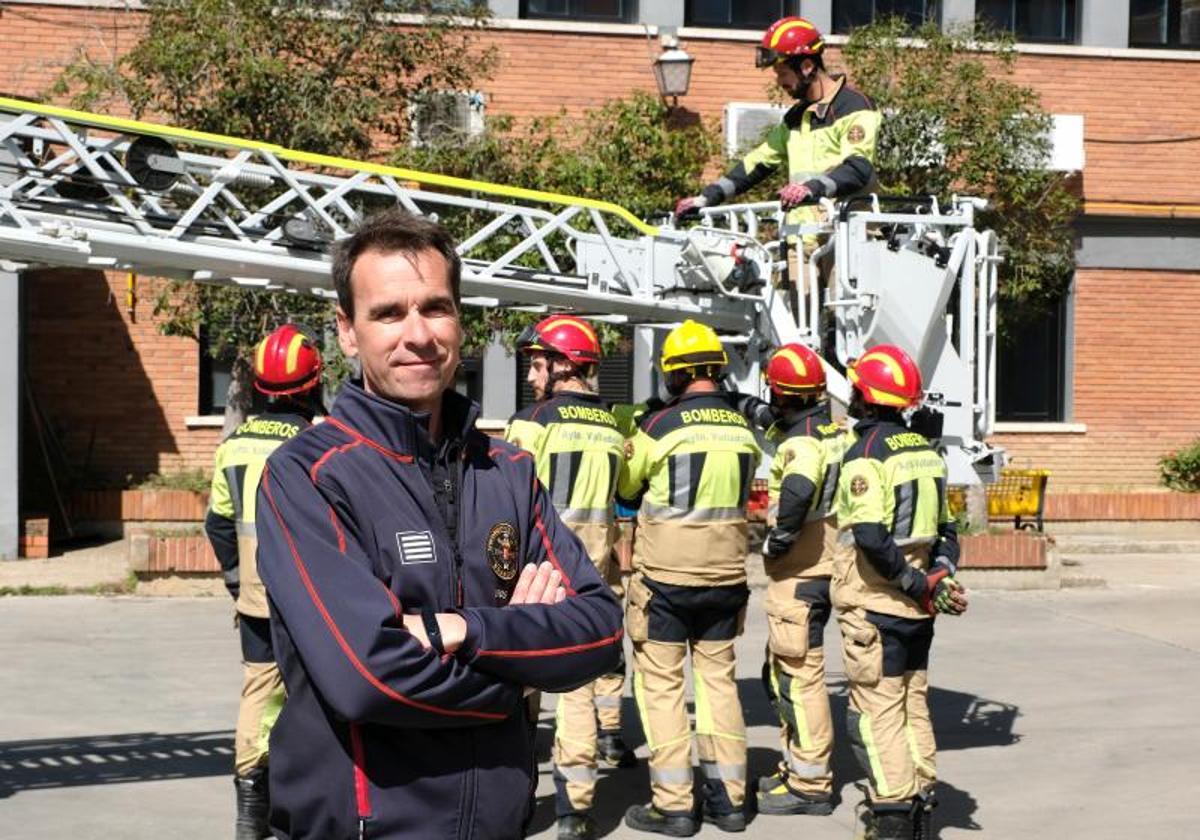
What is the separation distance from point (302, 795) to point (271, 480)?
55cm

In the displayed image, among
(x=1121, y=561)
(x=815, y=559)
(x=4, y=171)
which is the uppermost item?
(x=4, y=171)

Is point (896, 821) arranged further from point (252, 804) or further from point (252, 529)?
point (252, 529)

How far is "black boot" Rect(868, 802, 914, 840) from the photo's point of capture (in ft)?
23.6

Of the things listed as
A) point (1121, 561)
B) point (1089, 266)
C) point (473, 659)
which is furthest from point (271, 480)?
A: point (1089, 266)

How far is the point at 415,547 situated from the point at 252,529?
4415 mm

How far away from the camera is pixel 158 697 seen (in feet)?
33.7

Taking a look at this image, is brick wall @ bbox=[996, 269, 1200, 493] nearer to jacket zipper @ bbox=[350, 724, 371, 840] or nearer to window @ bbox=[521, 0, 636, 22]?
window @ bbox=[521, 0, 636, 22]

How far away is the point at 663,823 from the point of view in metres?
7.70

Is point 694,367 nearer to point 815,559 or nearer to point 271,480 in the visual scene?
point 815,559

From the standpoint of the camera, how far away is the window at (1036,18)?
67.3 feet

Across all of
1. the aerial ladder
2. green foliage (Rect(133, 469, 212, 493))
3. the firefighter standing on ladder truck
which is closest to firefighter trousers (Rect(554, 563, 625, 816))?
the aerial ladder

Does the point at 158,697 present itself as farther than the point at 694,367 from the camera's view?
Yes

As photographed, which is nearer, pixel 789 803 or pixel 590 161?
pixel 789 803

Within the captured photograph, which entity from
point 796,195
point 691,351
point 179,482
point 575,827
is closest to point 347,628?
point 575,827
